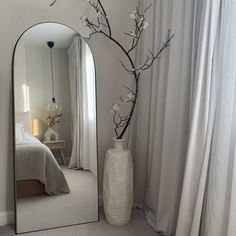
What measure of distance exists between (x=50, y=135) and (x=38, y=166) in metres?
0.29

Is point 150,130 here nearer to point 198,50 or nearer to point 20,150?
point 198,50

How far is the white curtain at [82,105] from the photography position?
2354mm

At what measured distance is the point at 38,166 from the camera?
2.29 metres

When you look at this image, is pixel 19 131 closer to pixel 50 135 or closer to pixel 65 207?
pixel 50 135

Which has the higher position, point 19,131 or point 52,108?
point 52,108

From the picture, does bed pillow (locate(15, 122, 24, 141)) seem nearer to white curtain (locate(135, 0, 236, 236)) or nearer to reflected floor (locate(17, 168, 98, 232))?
reflected floor (locate(17, 168, 98, 232))

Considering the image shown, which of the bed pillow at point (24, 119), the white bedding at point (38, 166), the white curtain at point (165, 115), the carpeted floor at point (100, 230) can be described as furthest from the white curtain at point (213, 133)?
the bed pillow at point (24, 119)

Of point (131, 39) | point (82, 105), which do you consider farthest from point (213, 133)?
point (131, 39)

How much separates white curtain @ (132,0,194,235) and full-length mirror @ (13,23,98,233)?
0.51 m

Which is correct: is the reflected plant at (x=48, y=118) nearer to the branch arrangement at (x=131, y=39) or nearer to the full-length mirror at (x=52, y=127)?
the full-length mirror at (x=52, y=127)

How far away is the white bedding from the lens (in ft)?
7.39

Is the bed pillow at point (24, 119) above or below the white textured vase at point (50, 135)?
above

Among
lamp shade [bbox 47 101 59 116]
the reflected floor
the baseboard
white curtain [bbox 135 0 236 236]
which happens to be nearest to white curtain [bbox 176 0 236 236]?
white curtain [bbox 135 0 236 236]

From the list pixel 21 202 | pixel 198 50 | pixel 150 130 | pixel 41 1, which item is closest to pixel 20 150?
pixel 21 202
